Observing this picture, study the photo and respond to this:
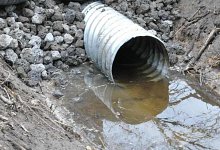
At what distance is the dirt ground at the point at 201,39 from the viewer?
21.1 ft

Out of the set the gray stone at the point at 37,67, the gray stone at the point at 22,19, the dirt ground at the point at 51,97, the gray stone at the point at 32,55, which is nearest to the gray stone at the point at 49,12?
the gray stone at the point at 22,19

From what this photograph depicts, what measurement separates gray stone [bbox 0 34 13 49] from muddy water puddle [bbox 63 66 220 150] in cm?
91

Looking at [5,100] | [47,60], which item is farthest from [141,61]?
[5,100]

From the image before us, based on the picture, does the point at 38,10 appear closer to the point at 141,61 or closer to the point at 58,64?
the point at 58,64

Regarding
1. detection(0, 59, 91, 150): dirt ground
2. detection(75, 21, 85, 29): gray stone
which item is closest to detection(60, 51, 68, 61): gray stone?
detection(75, 21, 85, 29): gray stone

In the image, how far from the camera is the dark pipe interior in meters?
6.58

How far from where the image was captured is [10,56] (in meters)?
5.86

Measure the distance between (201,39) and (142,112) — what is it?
186 centimetres

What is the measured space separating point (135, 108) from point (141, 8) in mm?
2131

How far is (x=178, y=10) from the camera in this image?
747 cm

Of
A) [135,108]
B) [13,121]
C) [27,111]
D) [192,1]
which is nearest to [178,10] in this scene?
[192,1]

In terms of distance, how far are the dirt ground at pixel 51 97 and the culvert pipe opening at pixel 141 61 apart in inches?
10.6

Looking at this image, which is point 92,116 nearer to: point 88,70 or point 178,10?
point 88,70

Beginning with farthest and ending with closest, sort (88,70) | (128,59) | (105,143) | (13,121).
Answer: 1. (128,59)
2. (88,70)
3. (105,143)
4. (13,121)
